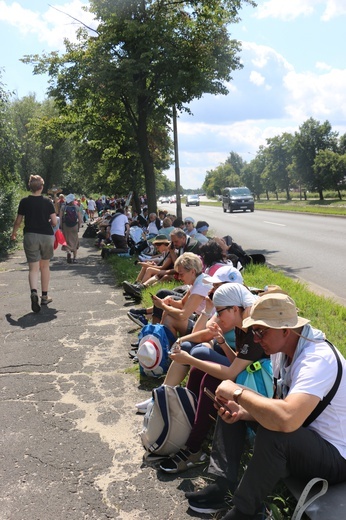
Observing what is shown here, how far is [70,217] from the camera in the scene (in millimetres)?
12961

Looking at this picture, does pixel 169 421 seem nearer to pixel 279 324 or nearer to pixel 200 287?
pixel 279 324

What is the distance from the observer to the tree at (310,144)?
51.0 meters

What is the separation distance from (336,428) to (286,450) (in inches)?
10.5

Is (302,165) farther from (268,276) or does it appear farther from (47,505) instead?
(47,505)

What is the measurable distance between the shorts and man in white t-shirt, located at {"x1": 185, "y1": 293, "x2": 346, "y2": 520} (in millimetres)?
5563

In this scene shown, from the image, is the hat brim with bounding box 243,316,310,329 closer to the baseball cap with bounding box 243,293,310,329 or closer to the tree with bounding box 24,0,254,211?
the baseball cap with bounding box 243,293,310,329

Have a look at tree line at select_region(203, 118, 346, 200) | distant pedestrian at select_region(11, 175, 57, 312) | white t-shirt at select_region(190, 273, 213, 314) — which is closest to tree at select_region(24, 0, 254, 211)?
distant pedestrian at select_region(11, 175, 57, 312)

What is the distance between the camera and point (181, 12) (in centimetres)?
1661

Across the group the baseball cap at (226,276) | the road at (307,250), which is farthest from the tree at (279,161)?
the baseball cap at (226,276)

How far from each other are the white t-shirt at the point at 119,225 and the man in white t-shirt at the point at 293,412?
1075cm

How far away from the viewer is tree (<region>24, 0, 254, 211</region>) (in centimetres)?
1496

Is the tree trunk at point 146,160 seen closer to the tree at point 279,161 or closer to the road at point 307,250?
the road at point 307,250

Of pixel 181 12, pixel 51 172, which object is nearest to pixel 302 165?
pixel 51 172

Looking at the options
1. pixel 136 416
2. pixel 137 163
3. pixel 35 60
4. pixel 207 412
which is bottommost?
pixel 136 416
